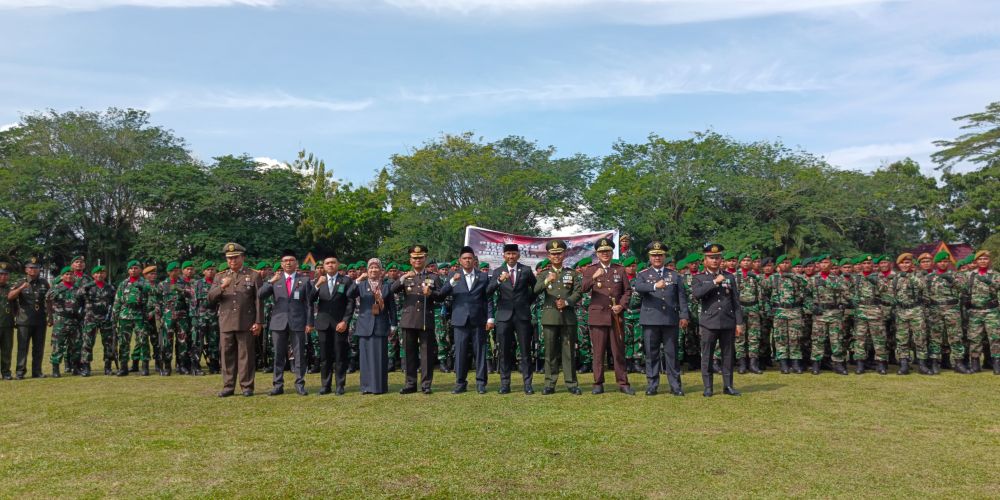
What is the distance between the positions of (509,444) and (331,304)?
3.98 m

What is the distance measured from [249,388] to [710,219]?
28.1 m

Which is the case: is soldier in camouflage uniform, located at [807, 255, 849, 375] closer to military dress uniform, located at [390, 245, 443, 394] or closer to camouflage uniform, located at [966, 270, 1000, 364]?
camouflage uniform, located at [966, 270, 1000, 364]

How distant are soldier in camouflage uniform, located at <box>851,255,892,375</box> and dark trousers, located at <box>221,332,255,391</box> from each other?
846cm

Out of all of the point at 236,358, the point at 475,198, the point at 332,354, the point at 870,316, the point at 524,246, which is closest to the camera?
the point at 236,358

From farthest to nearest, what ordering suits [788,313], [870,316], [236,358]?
[788,313], [870,316], [236,358]

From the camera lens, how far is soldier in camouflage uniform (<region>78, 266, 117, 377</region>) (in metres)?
11.0

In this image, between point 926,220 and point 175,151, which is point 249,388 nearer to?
point 175,151

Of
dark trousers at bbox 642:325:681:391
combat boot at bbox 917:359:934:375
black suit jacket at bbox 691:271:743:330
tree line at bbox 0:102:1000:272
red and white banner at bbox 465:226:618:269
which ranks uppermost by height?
tree line at bbox 0:102:1000:272

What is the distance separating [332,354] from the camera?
348 inches

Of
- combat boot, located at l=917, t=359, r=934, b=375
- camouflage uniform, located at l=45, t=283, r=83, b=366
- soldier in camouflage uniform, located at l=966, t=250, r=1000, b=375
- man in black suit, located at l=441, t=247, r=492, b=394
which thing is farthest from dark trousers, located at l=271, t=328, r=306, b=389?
soldier in camouflage uniform, located at l=966, t=250, r=1000, b=375

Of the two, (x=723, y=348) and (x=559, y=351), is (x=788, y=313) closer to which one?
(x=723, y=348)

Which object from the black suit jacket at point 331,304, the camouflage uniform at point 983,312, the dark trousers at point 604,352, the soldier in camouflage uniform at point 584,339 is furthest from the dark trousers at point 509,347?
the camouflage uniform at point 983,312

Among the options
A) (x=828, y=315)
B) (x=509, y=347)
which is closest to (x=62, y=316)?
(x=509, y=347)

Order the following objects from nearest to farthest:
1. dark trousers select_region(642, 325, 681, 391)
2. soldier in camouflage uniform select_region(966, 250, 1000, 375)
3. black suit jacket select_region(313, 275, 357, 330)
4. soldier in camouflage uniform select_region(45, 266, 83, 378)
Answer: dark trousers select_region(642, 325, 681, 391) < black suit jacket select_region(313, 275, 357, 330) < soldier in camouflage uniform select_region(966, 250, 1000, 375) < soldier in camouflage uniform select_region(45, 266, 83, 378)
